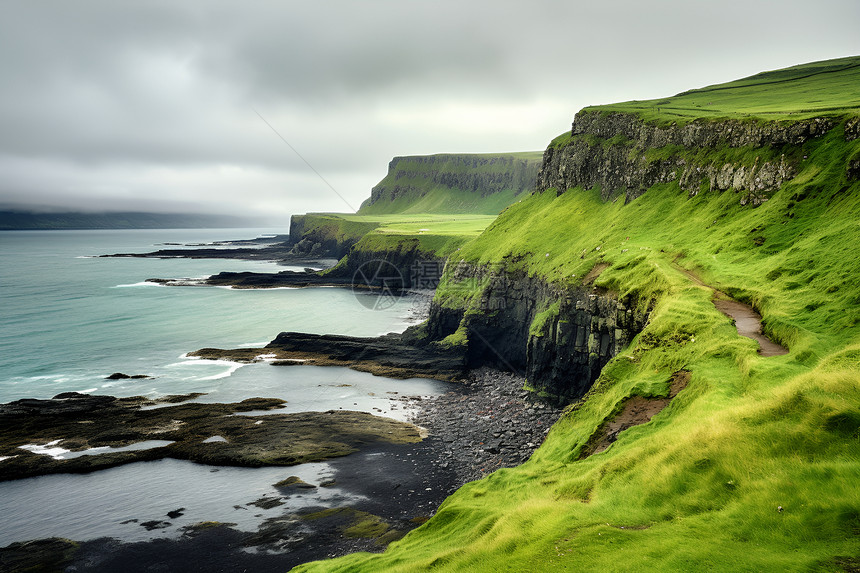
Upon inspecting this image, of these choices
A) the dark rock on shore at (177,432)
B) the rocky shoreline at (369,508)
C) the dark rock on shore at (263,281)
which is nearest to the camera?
the rocky shoreline at (369,508)

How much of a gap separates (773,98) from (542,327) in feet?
189

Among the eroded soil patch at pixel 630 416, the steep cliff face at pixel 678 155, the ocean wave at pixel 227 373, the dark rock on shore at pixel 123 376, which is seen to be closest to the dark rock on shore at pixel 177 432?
the dark rock on shore at pixel 123 376

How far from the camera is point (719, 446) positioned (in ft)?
51.7

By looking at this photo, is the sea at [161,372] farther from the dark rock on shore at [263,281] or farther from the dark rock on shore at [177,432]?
the dark rock on shore at [263,281]

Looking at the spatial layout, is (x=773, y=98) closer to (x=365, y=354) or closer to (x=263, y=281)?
(x=365, y=354)

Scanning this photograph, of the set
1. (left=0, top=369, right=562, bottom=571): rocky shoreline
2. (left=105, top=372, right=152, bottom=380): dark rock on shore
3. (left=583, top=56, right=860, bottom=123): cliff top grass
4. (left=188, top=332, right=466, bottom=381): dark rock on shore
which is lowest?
(left=0, top=369, right=562, bottom=571): rocky shoreline

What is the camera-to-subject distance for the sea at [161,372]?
110 feet

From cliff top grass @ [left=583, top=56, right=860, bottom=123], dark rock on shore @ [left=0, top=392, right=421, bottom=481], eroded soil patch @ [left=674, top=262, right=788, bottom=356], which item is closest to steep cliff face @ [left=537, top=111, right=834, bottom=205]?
cliff top grass @ [left=583, top=56, right=860, bottom=123]

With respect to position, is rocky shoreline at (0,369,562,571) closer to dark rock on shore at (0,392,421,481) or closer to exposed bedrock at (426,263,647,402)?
dark rock on shore at (0,392,421,481)

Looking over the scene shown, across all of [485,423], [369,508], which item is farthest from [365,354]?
[369,508]

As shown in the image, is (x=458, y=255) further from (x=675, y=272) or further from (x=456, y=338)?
(x=675, y=272)

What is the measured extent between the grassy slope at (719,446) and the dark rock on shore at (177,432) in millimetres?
18844

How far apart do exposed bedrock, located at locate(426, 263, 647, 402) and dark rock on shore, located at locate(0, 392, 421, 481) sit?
50.6 ft

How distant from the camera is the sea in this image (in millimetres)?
33562
